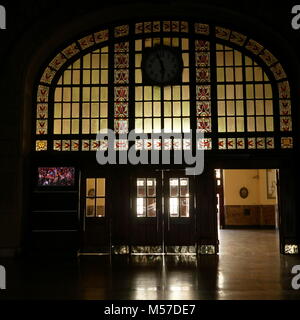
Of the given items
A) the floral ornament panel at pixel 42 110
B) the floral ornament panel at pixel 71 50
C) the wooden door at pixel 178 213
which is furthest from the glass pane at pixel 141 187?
the floral ornament panel at pixel 71 50

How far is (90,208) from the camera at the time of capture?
908 cm

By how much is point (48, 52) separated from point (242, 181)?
11273 mm

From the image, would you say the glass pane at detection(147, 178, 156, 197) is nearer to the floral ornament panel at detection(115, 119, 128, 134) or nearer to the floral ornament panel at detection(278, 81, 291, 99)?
the floral ornament panel at detection(115, 119, 128, 134)

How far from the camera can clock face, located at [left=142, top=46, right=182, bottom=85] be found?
30.2 feet

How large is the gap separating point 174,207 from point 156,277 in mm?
2993

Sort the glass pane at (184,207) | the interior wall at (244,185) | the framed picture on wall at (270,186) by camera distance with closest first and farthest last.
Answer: the glass pane at (184,207), the framed picture on wall at (270,186), the interior wall at (244,185)

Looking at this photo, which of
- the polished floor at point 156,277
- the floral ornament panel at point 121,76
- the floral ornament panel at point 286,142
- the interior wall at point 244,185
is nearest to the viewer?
the polished floor at point 156,277

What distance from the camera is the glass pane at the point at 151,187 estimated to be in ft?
30.2

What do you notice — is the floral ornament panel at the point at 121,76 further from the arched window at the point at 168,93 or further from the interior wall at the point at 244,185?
the interior wall at the point at 244,185

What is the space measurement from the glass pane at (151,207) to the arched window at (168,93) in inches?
50.0

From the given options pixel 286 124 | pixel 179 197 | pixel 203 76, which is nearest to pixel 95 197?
pixel 179 197

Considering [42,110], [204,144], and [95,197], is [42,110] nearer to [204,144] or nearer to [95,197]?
[95,197]
